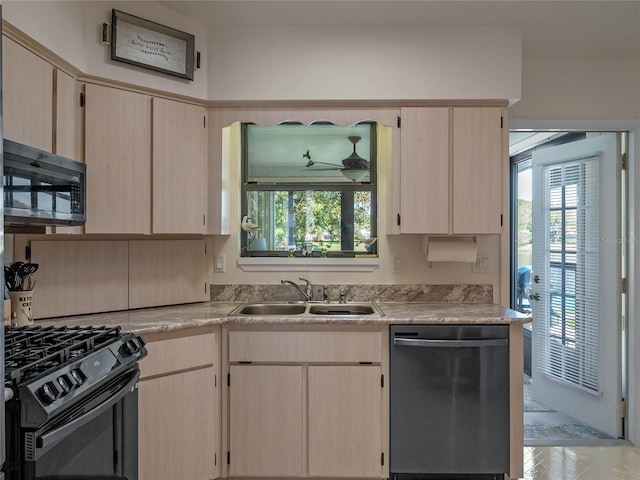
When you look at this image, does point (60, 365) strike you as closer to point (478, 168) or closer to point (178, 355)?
point (178, 355)

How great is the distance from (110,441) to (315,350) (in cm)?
102

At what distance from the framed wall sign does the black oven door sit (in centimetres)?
155

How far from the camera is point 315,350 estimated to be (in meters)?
2.23

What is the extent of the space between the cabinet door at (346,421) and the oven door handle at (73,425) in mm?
979

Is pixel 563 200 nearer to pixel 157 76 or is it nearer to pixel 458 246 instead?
pixel 458 246

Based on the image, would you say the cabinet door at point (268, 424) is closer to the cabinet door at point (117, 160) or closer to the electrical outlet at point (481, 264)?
the cabinet door at point (117, 160)

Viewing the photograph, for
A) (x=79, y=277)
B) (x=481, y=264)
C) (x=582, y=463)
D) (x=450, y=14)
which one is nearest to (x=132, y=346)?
(x=79, y=277)

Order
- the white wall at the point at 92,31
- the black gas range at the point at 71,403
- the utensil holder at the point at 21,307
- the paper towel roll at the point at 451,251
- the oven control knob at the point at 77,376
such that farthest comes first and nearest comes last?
the paper towel roll at the point at 451,251 < the utensil holder at the point at 21,307 < the white wall at the point at 92,31 < the oven control knob at the point at 77,376 < the black gas range at the point at 71,403

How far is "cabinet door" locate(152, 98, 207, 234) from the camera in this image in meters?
2.31

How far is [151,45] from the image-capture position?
7.36ft

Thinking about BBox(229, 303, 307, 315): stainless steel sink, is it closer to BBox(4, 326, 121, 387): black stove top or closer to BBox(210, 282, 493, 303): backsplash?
BBox(210, 282, 493, 303): backsplash

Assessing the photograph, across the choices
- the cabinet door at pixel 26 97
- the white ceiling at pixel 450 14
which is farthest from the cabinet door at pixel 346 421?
the white ceiling at pixel 450 14

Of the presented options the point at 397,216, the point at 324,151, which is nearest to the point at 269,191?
the point at 324,151

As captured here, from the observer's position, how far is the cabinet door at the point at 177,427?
2.00 m
